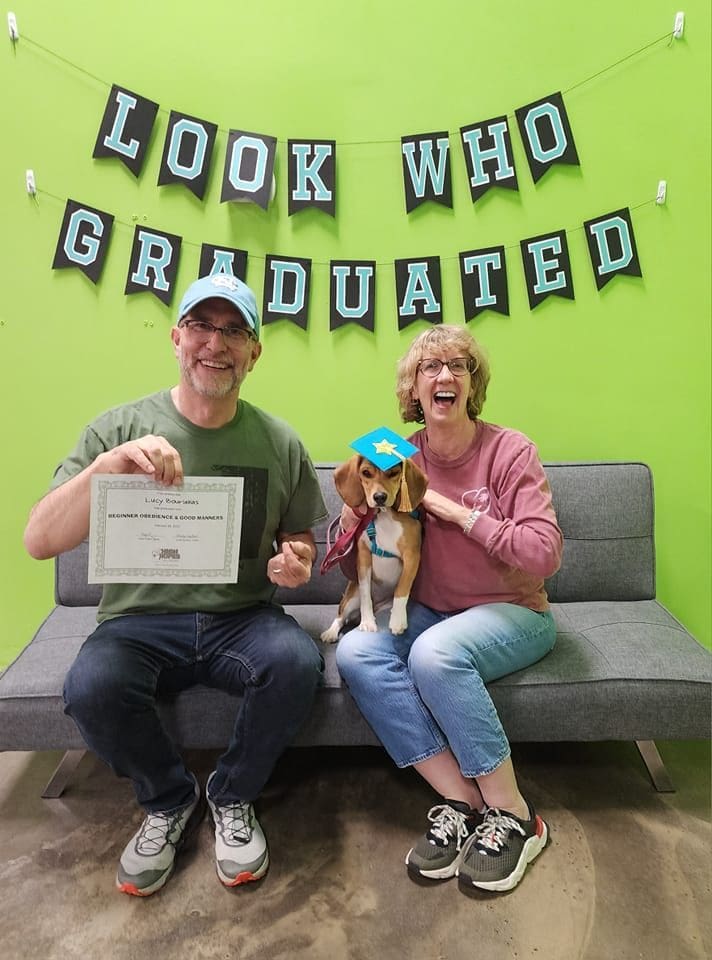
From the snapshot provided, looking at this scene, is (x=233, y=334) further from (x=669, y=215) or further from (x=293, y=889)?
(x=669, y=215)

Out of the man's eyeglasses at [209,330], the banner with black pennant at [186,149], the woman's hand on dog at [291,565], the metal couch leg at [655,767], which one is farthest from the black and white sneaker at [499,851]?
the banner with black pennant at [186,149]

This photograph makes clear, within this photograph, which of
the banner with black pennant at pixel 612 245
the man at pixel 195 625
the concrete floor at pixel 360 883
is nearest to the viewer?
the concrete floor at pixel 360 883

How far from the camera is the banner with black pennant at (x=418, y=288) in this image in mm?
2109

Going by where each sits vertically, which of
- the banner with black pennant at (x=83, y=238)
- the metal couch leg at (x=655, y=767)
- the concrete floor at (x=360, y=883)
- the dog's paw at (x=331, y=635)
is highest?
the banner with black pennant at (x=83, y=238)

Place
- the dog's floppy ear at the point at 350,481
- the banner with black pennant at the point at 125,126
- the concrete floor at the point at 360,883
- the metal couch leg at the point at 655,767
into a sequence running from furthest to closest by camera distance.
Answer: the banner with black pennant at the point at 125,126 < the metal couch leg at the point at 655,767 < the dog's floppy ear at the point at 350,481 < the concrete floor at the point at 360,883

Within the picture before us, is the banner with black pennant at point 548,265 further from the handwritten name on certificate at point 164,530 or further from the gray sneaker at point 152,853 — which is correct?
the gray sneaker at point 152,853

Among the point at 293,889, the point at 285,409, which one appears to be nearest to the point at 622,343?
the point at 285,409

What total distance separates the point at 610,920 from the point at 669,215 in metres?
2.17

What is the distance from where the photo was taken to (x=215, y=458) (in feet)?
4.72

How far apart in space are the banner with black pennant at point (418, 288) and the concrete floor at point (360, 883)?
5.10 ft

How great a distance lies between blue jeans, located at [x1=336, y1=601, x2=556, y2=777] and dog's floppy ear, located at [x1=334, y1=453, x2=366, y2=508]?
37 centimetres

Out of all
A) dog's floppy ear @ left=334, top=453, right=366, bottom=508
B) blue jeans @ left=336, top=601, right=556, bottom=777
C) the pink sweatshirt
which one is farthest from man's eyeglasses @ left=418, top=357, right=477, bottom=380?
blue jeans @ left=336, top=601, right=556, bottom=777

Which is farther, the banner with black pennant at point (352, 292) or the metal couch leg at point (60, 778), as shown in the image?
the banner with black pennant at point (352, 292)

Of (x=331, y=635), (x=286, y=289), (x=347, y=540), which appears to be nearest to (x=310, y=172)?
(x=286, y=289)
